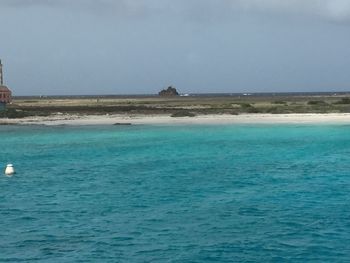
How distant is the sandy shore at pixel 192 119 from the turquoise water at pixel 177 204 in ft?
72.4

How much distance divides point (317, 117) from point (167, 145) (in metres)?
29.5

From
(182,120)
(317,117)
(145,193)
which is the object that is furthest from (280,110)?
(145,193)

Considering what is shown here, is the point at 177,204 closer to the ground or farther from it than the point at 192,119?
closer to the ground

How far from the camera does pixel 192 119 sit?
217ft

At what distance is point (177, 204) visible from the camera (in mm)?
19828

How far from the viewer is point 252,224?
16.8 metres

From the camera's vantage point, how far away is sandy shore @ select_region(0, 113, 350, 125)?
62.3 metres

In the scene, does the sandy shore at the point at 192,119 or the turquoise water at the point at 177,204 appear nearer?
the turquoise water at the point at 177,204

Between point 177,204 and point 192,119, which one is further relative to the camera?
point 192,119

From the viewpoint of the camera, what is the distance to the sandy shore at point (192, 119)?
6227cm

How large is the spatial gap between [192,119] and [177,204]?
46.3m

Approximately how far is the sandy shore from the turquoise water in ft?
72.4

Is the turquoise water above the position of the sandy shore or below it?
below

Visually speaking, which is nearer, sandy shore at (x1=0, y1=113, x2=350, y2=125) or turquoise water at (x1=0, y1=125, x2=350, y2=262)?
turquoise water at (x1=0, y1=125, x2=350, y2=262)
